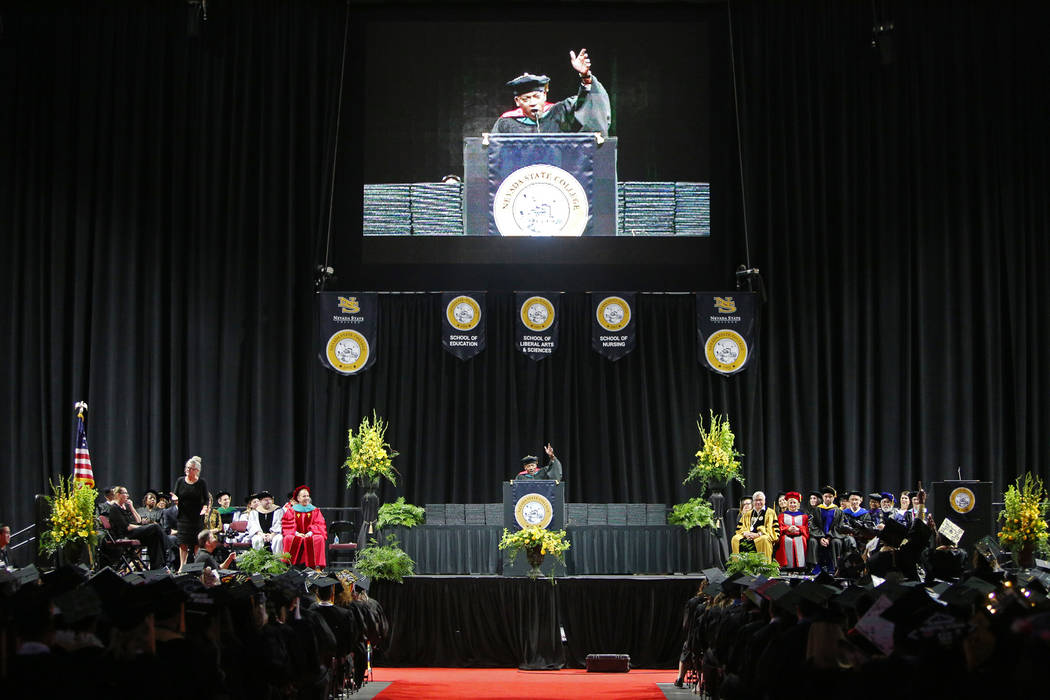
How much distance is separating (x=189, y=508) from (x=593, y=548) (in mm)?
4767

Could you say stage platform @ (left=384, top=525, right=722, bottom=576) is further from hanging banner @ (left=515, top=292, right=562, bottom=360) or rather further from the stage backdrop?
hanging banner @ (left=515, top=292, right=562, bottom=360)

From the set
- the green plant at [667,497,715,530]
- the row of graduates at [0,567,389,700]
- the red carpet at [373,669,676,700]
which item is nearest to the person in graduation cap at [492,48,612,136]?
the green plant at [667,497,715,530]

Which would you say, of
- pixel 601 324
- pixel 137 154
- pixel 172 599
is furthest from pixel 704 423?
pixel 172 599

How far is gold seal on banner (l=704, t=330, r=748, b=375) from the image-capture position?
59.1 ft

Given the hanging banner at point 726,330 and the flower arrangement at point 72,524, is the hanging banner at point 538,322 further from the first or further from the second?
the flower arrangement at point 72,524

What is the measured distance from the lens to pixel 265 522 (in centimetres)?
1498

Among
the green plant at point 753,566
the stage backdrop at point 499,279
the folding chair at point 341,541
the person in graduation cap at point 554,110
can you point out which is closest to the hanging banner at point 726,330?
the stage backdrop at point 499,279

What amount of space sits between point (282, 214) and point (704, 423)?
731 cm

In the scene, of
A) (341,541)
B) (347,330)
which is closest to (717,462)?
(341,541)

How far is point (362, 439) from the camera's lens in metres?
16.3

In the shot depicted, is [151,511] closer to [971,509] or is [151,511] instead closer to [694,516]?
[694,516]

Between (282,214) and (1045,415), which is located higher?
(282,214)

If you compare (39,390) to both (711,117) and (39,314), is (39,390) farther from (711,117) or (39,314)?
(711,117)

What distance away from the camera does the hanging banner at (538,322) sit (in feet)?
59.6
